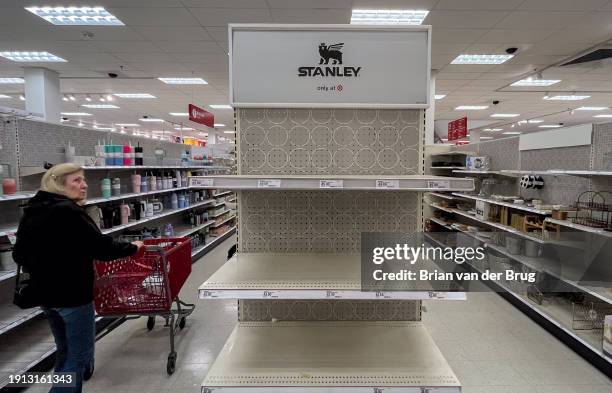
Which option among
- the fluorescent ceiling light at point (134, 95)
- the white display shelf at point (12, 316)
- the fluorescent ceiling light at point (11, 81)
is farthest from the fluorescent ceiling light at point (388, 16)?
the fluorescent ceiling light at point (11, 81)

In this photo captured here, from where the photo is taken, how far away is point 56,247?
2.16 meters

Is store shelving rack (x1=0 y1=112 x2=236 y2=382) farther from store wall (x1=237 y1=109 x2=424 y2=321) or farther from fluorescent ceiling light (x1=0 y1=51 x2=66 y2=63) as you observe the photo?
fluorescent ceiling light (x1=0 y1=51 x2=66 y2=63)

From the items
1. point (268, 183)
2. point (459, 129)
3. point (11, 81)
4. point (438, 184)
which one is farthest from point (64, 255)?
point (459, 129)

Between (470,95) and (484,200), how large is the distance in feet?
19.2

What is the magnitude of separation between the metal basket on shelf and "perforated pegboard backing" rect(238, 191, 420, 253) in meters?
2.31

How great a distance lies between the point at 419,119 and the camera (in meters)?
2.08

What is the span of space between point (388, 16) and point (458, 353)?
4.42 m

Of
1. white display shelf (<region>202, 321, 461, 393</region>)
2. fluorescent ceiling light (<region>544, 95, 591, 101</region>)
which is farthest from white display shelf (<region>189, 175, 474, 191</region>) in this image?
fluorescent ceiling light (<region>544, 95, 591, 101</region>)

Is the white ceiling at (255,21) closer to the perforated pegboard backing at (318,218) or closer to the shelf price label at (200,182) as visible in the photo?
the perforated pegboard backing at (318,218)

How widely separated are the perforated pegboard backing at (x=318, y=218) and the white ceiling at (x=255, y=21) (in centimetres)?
337

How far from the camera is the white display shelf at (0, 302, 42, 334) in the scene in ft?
9.18

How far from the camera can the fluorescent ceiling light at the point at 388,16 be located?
4.70 m

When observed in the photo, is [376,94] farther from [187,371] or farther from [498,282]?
[498,282]

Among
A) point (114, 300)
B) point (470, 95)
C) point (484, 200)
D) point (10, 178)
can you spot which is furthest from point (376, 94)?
point (470, 95)
